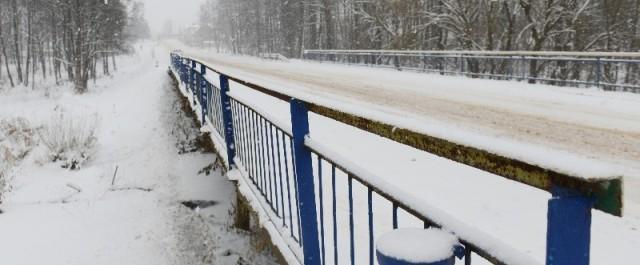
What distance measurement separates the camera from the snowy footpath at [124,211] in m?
6.86

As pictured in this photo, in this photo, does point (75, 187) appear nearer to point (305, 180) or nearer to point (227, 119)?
point (227, 119)

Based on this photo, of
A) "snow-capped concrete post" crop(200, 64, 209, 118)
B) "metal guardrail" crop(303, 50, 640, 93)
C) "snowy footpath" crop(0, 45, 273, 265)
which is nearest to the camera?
"snowy footpath" crop(0, 45, 273, 265)

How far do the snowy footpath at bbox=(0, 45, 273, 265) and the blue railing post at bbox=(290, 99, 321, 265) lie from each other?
2787 mm

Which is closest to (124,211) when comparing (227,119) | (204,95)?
(204,95)

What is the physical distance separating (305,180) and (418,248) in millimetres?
1589

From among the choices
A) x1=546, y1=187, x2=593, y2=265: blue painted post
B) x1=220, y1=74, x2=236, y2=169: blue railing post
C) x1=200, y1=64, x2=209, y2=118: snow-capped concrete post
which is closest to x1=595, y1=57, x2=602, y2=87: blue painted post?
x1=200, y1=64, x2=209, y2=118: snow-capped concrete post

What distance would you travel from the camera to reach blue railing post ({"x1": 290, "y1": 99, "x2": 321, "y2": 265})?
2854 mm

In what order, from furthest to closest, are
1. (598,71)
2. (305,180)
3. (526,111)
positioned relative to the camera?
1. (598,71)
2. (526,111)
3. (305,180)

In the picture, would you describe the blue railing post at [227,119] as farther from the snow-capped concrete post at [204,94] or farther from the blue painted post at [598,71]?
the blue painted post at [598,71]

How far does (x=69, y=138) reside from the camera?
39.6 ft

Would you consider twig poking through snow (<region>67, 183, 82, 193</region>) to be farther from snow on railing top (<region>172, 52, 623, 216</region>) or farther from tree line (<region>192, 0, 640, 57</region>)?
tree line (<region>192, 0, 640, 57</region>)

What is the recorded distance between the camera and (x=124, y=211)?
8656mm

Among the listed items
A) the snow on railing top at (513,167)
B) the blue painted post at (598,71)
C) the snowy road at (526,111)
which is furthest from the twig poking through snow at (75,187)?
the blue painted post at (598,71)

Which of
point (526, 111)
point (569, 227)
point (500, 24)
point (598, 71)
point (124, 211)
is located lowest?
point (124, 211)
